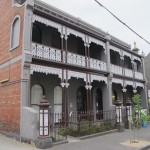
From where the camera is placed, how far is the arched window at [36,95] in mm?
14413

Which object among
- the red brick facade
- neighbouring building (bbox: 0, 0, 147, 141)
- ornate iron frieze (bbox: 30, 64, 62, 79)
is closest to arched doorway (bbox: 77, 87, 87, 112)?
neighbouring building (bbox: 0, 0, 147, 141)

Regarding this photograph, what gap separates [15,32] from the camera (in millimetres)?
13383

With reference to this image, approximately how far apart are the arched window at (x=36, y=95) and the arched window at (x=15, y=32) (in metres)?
3.11

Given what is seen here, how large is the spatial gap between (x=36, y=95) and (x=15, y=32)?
4.13m

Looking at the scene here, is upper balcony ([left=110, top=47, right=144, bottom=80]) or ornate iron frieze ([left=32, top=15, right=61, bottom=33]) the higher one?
ornate iron frieze ([left=32, top=15, right=61, bottom=33])

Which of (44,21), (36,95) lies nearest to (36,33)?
(44,21)

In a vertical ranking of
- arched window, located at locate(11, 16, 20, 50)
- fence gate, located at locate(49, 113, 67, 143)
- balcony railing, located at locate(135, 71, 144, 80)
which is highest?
arched window, located at locate(11, 16, 20, 50)

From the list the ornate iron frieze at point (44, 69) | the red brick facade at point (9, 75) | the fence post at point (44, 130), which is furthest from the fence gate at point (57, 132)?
the ornate iron frieze at point (44, 69)

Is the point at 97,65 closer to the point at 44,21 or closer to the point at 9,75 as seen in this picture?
the point at 44,21

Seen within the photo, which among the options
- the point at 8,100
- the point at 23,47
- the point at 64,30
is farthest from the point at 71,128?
the point at 64,30

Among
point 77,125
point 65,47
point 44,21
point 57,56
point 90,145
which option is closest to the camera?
point 90,145

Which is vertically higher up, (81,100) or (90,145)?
(81,100)

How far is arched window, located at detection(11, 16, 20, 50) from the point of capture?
42.4 ft

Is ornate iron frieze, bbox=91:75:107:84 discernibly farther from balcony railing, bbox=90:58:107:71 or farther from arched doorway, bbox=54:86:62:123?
arched doorway, bbox=54:86:62:123
